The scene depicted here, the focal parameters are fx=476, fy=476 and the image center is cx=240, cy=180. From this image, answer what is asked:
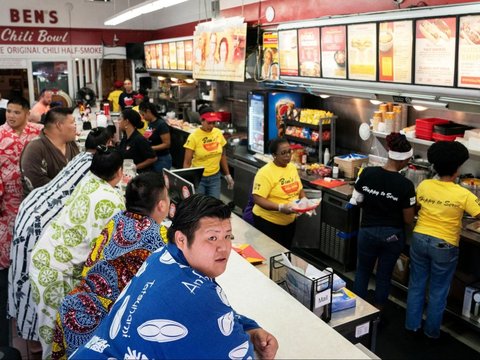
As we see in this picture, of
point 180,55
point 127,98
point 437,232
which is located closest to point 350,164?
point 437,232

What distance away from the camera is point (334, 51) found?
17.3ft

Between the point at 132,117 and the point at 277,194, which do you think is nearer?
the point at 277,194

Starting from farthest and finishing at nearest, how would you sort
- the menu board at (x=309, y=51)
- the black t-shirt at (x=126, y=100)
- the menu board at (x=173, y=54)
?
the black t-shirt at (x=126, y=100)
the menu board at (x=173, y=54)
the menu board at (x=309, y=51)

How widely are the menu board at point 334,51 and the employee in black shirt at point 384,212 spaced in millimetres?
1483

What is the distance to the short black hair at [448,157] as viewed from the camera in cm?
364

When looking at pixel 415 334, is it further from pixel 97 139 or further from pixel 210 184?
pixel 97 139

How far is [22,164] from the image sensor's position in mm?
4164

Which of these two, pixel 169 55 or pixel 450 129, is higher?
pixel 169 55

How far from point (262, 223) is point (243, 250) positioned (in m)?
0.88

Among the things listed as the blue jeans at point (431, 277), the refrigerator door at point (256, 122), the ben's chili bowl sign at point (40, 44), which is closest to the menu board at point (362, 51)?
the blue jeans at point (431, 277)

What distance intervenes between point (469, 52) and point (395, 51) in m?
0.77

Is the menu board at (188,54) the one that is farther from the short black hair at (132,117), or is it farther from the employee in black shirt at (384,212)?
the employee in black shirt at (384,212)

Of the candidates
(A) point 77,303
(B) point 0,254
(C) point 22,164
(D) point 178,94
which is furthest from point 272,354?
(D) point 178,94

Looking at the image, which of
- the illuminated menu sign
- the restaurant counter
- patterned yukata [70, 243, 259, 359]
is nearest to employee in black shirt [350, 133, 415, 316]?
the restaurant counter
